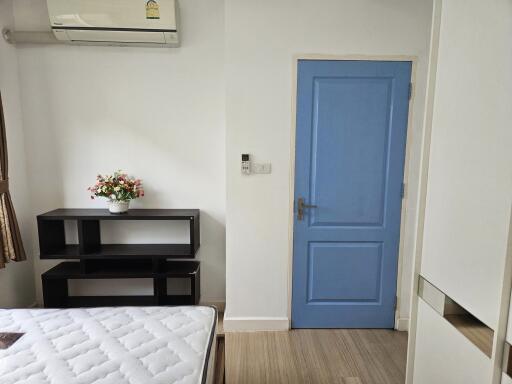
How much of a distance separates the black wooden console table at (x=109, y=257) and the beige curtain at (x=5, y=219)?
167mm

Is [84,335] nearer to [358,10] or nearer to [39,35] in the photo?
[39,35]

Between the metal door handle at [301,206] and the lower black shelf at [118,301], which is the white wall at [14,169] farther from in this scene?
the metal door handle at [301,206]

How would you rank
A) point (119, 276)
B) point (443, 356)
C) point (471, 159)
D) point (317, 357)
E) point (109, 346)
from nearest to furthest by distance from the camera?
point (471, 159) < point (443, 356) < point (109, 346) < point (317, 357) < point (119, 276)

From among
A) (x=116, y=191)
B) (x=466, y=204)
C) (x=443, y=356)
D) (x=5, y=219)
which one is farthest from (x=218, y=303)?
(x=466, y=204)

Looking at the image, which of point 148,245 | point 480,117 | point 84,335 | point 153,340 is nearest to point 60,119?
point 148,245

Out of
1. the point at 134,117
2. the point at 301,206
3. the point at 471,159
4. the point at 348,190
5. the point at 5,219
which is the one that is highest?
the point at 134,117

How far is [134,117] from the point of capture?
8.92ft

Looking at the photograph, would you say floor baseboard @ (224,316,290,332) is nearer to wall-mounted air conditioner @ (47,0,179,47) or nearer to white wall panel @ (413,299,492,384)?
white wall panel @ (413,299,492,384)

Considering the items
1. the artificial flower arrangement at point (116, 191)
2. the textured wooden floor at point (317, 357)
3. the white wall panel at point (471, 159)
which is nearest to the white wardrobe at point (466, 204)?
the white wall panel at point (471, 159)

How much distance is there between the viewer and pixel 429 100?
4.49 feet

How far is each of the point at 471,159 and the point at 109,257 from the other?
2.53m

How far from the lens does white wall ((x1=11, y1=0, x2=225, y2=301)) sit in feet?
8.66

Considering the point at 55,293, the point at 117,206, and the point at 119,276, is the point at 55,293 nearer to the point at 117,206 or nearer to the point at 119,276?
the point at 119,276

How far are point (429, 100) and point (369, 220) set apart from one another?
130cm
